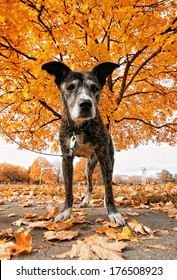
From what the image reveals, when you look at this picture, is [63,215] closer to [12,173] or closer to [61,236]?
[61,236]

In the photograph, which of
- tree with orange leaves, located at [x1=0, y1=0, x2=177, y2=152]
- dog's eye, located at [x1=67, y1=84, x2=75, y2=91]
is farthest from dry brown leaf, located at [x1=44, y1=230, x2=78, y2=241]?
tree with orange leaves, located at [x1=0, y1=0, x2=177, y2=152]

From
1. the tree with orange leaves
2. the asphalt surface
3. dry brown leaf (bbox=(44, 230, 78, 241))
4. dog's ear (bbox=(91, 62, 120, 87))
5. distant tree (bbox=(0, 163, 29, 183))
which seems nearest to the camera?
the asphalt surface

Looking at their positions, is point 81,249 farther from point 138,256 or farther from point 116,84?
point 116,84

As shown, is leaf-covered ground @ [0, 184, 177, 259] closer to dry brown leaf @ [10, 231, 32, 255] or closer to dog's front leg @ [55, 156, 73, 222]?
dry brown leaf @ [10, 231, 32, 255]

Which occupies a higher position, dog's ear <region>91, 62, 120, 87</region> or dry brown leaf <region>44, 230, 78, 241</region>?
dog's ear <region>91, 62, 120, 87</region>

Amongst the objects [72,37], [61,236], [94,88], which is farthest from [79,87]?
[72,37]

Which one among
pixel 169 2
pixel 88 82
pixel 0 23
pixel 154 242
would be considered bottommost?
pixel 154 242

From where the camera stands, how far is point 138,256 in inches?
75.7

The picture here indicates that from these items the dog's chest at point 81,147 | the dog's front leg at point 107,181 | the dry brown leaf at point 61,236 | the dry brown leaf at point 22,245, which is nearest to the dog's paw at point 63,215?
the dog's front leg at point 107,181

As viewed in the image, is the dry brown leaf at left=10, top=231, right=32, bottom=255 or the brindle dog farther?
the brindle dog

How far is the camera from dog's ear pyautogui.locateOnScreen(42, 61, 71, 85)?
3373 mm

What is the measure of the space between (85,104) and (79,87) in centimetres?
36
